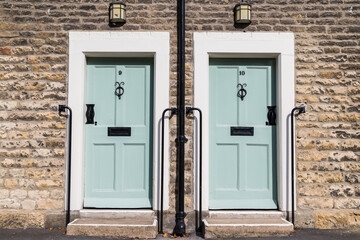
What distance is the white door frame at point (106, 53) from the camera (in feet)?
14.6

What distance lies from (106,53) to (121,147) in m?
1.29

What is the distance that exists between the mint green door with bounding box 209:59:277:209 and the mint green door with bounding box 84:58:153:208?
0.90m

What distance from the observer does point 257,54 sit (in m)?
4.59

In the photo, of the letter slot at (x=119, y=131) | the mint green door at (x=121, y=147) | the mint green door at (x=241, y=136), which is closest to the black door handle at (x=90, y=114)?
the mint green door at (x=121, y=147)

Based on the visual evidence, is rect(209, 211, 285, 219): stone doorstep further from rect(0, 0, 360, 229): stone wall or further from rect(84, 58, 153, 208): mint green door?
rect(84, 58, 153, 208): mint green door

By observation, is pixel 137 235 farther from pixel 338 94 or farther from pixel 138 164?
pixel 338 94

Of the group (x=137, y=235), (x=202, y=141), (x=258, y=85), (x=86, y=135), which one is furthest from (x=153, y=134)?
(x=258, y=85)

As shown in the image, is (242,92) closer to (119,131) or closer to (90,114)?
(119,131)

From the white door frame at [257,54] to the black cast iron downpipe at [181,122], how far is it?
180 millimetres

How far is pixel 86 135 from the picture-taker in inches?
183

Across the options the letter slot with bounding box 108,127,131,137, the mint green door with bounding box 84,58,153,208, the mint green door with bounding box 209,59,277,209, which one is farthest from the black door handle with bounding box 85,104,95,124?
the mint green door with bounding box 209,59,277,209

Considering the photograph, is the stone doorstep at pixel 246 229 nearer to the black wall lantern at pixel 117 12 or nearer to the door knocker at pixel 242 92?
the door knocker at pixel 242 92

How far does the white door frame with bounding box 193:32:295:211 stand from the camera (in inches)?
177

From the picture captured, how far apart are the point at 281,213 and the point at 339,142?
123 centimetres
